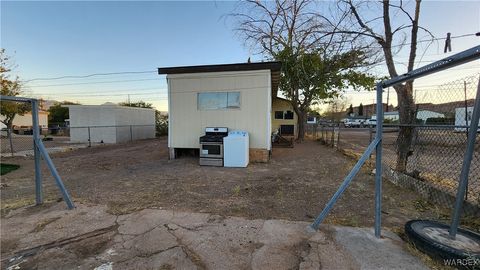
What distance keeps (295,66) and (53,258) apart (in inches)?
526

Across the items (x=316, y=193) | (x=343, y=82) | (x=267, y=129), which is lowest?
(x=316, y=193)

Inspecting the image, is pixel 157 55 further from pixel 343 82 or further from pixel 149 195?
pixel 149 195

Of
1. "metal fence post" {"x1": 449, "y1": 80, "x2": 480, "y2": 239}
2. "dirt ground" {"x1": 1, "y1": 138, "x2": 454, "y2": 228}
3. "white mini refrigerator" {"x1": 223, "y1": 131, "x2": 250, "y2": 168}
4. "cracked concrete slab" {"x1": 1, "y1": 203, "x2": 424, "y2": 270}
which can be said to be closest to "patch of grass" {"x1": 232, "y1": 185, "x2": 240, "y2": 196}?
"dirt ground" {"x1": 1, "y1": 138, "x2": 454, "y2": 228}

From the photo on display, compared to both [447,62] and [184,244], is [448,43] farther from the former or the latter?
[184,244]

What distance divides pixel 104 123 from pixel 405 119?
16708mm

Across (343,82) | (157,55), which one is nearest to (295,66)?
(343,82)

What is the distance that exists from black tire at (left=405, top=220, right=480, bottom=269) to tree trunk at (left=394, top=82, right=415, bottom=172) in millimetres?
3158

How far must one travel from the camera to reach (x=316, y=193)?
464 centimetres

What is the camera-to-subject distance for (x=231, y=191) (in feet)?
15.7

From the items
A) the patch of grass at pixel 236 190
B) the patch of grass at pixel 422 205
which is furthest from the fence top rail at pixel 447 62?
the patch of grass at pixel 236 190

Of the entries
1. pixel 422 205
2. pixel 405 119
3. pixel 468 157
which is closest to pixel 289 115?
pixel 405 119

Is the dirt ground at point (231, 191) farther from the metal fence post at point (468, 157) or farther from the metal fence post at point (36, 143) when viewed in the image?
the metal fence post at point (468, 157)

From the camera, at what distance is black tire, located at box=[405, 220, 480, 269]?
206 centimetres

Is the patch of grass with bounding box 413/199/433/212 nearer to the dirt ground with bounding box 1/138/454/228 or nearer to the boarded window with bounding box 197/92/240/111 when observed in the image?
the dirt ground with bounding box 1/138/454/228
